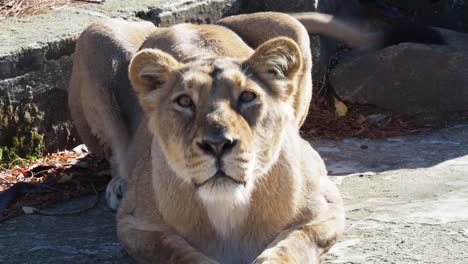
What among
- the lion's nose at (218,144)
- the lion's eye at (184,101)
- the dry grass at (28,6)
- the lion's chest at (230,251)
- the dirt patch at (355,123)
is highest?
the lion's eye at (184,101)

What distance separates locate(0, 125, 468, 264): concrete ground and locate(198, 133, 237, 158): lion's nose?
92 centimetres

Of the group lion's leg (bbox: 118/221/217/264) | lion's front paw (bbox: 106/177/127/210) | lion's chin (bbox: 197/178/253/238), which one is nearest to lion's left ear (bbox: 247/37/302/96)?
lion's chin (bbox: 197/178/253/238)

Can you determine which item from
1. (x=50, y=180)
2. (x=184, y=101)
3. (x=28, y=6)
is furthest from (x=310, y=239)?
(x=28, y=6)

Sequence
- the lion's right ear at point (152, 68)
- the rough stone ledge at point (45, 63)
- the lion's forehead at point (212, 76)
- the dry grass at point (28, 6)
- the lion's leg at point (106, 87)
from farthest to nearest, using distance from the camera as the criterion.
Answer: the dry grass at point (28, 6)
the rough stone ledge at point (45, 63)
the lion's leg at point (106, 87)
the lion's right ear at point (152, 68)
the lion's forehead at point (212, 76)

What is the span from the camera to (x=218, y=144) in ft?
13.8

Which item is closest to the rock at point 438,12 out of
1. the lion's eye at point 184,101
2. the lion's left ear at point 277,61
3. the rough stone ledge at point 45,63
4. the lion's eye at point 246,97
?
the rough stone ledge at point 45,63

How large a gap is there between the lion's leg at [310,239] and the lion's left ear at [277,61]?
618mm

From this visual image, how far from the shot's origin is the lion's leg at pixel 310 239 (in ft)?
14.8

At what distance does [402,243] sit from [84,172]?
249cm

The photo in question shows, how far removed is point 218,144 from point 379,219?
1.47 metres

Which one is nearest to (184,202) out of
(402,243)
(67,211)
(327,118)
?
(402,243)

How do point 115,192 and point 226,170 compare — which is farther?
point 115,192

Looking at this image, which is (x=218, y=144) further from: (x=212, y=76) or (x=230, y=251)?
(x=230, y=251)

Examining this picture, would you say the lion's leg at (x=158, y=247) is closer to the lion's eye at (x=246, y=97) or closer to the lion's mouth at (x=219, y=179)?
the lion's mouth at (x=219, y=179)
